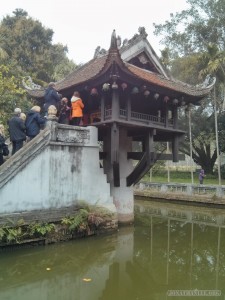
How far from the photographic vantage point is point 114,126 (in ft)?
30.4

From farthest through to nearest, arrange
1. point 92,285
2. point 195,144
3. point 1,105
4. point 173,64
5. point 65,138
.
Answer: point 195,144
point 173,64
point 1,105
point 65,138
point 92,285

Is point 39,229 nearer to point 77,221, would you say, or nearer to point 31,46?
point 77,221

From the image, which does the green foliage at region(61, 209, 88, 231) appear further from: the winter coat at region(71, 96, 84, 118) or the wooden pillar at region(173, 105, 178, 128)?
the wooden pillar at region(173, 105, 178, 128)

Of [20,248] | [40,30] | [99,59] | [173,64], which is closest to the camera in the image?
[20,248]

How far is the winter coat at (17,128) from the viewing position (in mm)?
8230

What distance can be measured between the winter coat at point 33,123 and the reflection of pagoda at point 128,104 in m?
1.84

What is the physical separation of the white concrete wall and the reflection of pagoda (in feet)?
2.35

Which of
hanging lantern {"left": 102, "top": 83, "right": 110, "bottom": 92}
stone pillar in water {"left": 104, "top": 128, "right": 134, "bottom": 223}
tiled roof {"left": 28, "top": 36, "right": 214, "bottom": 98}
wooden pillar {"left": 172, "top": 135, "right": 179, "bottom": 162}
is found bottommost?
stone pillar in water {"left": 104, "top": 128, "right": 134, "bottom": 223}

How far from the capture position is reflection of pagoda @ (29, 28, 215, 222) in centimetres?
929

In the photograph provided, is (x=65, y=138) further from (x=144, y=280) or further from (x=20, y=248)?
(x=144, y=280)

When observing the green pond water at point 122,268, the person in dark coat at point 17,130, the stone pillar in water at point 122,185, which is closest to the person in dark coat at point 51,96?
the person in dark coat at point 17,130

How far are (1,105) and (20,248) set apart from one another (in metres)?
7.53

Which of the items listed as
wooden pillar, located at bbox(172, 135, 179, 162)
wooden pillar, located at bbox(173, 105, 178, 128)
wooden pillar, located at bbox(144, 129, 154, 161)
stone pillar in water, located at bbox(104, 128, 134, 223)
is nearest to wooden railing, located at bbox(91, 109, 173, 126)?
wooden pillar, located at bbox(173, 105, 178, 128)

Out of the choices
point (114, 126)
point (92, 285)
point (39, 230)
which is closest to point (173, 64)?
point (114, 126)
